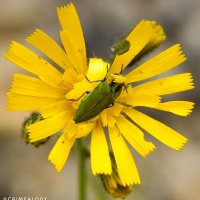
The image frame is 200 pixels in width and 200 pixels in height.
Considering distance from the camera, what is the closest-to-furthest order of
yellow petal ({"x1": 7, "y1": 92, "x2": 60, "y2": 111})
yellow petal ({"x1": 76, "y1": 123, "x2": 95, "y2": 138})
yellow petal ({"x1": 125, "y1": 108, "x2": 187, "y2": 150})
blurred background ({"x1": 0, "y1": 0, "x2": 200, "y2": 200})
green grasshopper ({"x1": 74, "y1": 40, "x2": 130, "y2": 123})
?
green grasshopper ({"x1": 74, "y1": 40, "x2": 130, "y2": 123}) → yellow petal ({"x1": 76, "y1": 123, "x2": 95, "y2": 138}) → yellow petal ({"x1": 7, "y1": 92, "x2": 60, "y2": 111}) → yellow petal ({"x1": 125, "y1": 108, "x2": 187, "y2": 150}) → blurred background ({"x1": 0, "y1": 0, "x2": 200, "y2": 200})

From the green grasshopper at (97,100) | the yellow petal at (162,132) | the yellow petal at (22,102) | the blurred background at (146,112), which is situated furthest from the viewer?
the blurred background at (146,112)

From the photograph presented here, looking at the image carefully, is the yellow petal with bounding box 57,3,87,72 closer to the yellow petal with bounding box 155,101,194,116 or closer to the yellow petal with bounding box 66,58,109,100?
Result: the yellow petal with bounding box 66,58,109,100

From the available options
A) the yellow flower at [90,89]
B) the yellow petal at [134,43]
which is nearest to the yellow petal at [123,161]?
the yellow flower at [90,89]

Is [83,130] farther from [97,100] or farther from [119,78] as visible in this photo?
[119,78]

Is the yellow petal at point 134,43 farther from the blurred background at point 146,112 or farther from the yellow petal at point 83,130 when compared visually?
the blurred background at point 146,112

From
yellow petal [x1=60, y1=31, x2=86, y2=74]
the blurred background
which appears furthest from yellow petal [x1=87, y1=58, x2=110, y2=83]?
the blurred background

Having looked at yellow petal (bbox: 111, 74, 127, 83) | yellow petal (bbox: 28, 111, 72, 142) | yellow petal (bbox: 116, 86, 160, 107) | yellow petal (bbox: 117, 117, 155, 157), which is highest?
yellow petal (bbox: 111, 74, 127, 83)

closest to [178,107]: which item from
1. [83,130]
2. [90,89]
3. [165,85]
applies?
[165,85]
